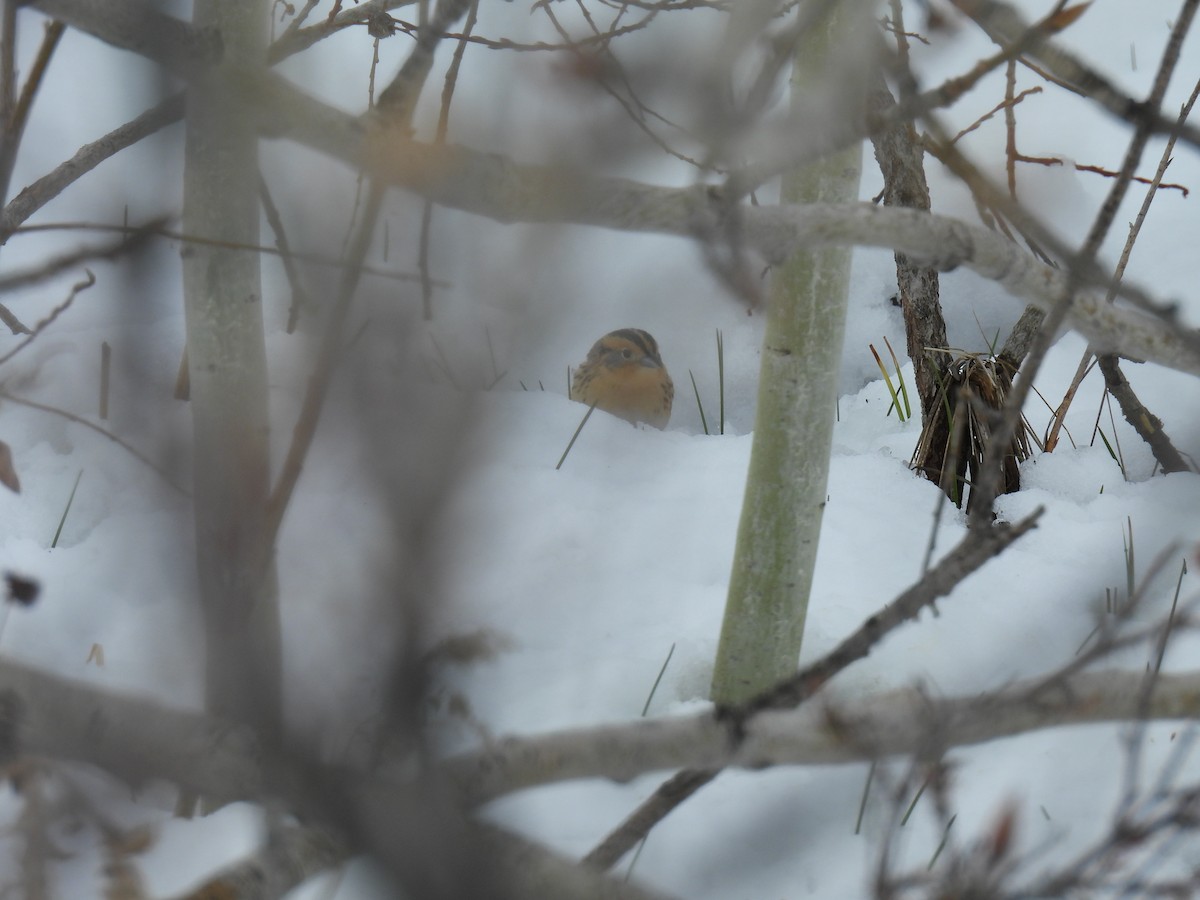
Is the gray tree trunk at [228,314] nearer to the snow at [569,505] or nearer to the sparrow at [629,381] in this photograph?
the snow at [569,505]

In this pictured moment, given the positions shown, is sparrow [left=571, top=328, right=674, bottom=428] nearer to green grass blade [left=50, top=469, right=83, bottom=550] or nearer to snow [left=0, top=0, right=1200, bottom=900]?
snow [left=0, top=0, right=1200, bottom=900]

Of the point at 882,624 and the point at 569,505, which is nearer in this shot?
the point at 882,624

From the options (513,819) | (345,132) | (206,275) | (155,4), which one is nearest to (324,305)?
(345,132)

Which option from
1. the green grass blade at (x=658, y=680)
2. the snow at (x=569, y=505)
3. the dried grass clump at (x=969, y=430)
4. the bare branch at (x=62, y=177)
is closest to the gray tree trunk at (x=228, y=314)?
the snow at (x=569, y=505)

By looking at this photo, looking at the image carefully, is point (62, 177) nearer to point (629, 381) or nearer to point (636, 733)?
point (636, 733)

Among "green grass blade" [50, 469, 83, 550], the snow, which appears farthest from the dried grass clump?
"green grass blade" [50, 469, 83, 550]

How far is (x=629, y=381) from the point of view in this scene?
370 cm

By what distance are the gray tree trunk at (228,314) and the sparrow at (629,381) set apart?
2248 mm

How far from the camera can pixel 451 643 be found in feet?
2.34

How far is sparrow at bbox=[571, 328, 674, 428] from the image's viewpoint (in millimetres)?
3674

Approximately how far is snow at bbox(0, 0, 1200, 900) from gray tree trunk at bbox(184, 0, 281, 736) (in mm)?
59

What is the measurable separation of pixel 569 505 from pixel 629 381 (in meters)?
1.16

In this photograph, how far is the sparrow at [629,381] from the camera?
367cm

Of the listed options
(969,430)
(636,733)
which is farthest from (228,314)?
(969,430)
